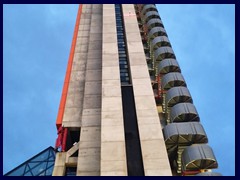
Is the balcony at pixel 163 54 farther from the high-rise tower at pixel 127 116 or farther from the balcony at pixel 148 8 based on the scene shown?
the balcony at pixel 148 8

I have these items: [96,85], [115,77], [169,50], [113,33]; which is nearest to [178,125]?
[115,77]

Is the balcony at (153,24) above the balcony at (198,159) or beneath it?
above

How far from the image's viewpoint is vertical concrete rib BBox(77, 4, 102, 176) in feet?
80.2

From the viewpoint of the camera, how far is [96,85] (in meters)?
33.0

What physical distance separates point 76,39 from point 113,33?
248 inches

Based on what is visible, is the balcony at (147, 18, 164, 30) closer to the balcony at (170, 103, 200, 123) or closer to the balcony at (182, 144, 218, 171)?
the balcony at (170, 103, 200, 123)

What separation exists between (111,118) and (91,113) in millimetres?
3632

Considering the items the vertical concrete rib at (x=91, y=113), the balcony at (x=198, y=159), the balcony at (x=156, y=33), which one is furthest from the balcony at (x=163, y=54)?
the balcony at (x=198, y=159)

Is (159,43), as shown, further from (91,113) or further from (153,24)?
(91,113)

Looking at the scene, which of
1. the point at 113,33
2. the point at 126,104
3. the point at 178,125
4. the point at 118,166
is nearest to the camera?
the point at 118,166

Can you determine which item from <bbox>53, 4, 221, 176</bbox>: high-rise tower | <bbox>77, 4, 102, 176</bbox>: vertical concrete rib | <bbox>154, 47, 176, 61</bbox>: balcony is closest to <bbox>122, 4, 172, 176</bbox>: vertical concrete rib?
<bbox>53, 4, 221, 176</bbox>: high-rise tower

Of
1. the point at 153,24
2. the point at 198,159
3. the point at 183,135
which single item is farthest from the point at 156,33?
the point at 198,159

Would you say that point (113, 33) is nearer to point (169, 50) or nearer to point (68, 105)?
point (169, 50)

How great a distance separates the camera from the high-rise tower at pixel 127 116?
2297cm
